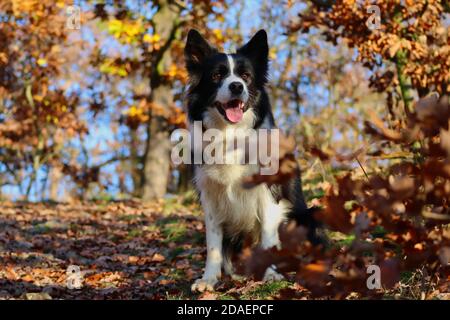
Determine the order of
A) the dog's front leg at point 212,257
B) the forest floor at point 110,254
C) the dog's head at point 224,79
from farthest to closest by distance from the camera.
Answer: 1. the dog's head at point 224,79
2. the dog's front leg at point 212,257
3. the forest floor at point 110,254

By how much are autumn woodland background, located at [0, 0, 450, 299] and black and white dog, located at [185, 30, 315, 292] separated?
376mm

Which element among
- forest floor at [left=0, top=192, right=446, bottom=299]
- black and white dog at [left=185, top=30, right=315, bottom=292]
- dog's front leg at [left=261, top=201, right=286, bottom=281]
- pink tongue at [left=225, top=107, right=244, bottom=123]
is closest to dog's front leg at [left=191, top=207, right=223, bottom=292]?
black and white dog at [left=185, top=30, right=315, bottom=292]

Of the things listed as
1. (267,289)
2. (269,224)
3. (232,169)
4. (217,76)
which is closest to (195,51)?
(217,76)

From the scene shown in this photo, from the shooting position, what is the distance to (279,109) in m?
20.8

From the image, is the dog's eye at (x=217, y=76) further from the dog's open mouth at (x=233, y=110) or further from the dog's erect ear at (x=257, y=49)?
the dog's erect ear at (x=257, y=49)

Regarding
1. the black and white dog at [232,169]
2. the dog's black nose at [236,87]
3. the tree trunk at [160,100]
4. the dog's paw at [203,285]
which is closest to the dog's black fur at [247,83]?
the black and white dog at [232,169]

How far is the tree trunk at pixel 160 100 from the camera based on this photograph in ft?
43.1

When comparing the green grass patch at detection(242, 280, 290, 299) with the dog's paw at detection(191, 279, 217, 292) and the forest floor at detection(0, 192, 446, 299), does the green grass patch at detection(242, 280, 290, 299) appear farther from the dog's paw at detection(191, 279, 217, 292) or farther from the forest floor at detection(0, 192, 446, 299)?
the dog's paw at detection(191, 279, 217, 292)

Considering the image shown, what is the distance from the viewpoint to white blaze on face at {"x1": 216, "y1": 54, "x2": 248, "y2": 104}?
5184 mm

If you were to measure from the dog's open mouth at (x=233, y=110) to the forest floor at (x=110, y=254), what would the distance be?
4.85 ft

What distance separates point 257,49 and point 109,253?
126 inches

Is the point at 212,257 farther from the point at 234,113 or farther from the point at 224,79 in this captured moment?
the point at 224,79
